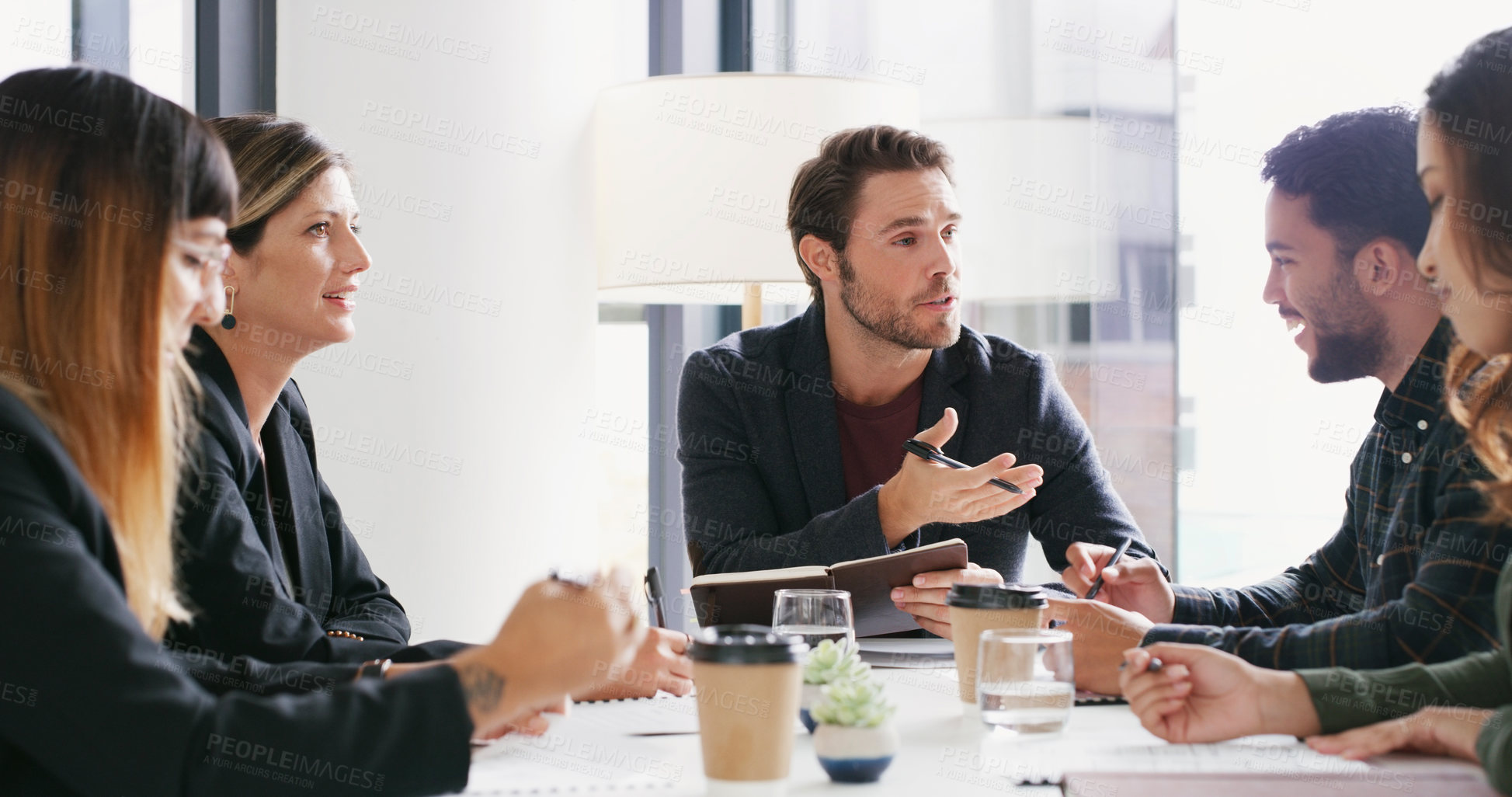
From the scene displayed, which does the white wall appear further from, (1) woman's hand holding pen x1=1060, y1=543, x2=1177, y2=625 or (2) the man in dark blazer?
(1) woman's hand holding pen x1=1060, y1=543, x2=1177, y2=625

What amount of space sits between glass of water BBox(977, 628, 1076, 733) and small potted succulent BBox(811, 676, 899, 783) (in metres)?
0.19

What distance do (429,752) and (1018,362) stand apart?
1.66 m

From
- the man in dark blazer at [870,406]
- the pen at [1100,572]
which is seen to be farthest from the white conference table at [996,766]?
the man in dark blazer at [870,406]

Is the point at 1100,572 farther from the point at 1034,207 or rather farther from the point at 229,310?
the point at 1034,207

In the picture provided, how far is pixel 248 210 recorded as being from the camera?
1727mm

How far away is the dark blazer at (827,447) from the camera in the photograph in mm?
2145

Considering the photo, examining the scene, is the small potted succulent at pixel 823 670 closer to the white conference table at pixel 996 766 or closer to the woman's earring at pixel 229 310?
the white conference table at pixel 996 766

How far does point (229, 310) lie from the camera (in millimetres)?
1764

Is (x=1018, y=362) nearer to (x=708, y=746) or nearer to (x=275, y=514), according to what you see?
(x=275, y=514)

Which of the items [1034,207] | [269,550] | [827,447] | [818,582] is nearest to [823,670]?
[818,582]

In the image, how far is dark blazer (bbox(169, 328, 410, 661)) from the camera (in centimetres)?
138

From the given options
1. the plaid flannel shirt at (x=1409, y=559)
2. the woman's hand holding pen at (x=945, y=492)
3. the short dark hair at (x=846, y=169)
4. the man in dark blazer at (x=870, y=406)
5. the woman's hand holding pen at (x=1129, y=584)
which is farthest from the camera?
the short dark hair at (x=846, y=169)

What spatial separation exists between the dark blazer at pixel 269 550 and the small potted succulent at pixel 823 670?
2.03 feet

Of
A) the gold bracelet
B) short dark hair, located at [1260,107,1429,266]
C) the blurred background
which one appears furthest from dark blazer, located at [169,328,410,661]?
short dark hair, located at [1260,107,1429,266]
